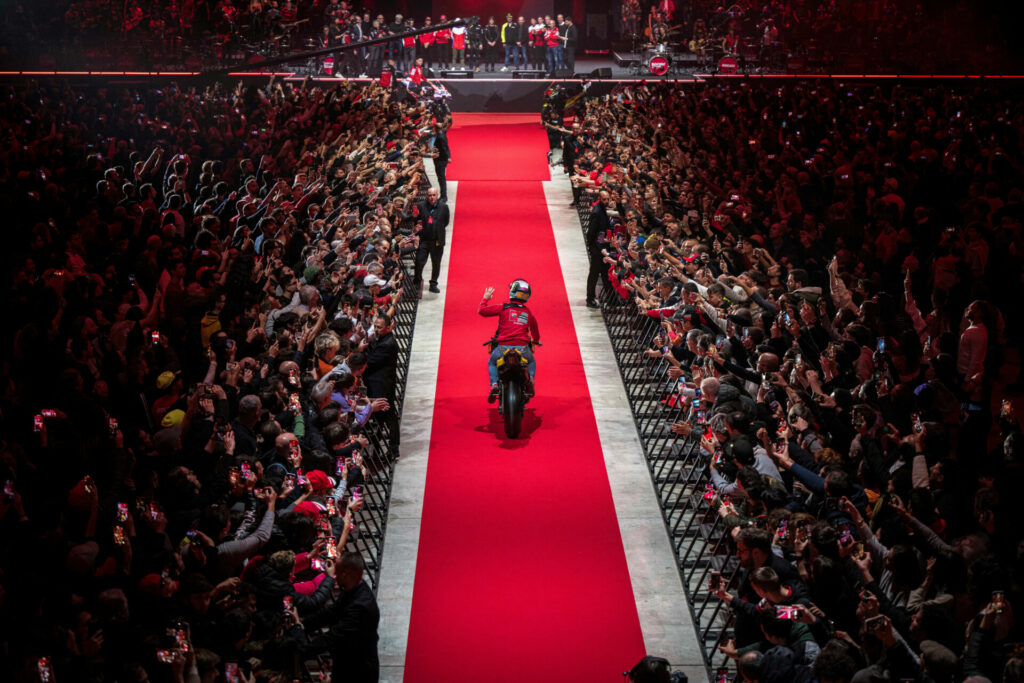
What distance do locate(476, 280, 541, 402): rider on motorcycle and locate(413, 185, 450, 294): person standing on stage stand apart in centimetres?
476

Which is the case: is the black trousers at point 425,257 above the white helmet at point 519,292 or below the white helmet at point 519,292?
below

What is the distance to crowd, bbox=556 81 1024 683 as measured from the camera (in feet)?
21.6

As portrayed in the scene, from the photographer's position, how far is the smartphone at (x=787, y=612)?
6527 mm

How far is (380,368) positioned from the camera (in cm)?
1126

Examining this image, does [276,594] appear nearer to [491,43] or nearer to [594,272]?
[594,272]

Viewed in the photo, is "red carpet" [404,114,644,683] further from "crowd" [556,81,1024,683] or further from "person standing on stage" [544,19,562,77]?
"person standing on stage" [544,19,562,77]

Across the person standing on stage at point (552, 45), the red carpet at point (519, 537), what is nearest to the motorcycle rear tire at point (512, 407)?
the red carpet at point (519, 537)

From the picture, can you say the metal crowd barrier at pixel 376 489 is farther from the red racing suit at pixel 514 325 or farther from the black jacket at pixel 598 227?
the black jacket at pixel 598 227

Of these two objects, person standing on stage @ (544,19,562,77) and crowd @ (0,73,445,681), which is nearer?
crowd @ (0,73,445,681)

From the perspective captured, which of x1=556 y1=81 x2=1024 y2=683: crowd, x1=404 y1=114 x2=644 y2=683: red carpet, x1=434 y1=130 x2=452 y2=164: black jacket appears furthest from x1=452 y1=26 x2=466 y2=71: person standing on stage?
x1=404 y1=114 x2=644 y2=683: red carpet

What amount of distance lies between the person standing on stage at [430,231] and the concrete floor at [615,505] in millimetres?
658

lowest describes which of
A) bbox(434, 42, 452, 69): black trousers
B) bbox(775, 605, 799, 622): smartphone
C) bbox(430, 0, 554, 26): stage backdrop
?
bbox(775, 605, 799, 622): smartphone

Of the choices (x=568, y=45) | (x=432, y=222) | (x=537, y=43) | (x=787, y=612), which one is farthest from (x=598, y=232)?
(x=537, y=43)

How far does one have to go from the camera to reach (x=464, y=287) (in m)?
18.2
